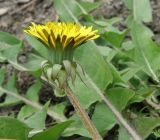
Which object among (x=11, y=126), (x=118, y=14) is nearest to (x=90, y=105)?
(x=11, y=126)

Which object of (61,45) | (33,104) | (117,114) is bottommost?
(117,114)

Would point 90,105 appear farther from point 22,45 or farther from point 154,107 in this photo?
point 22,45

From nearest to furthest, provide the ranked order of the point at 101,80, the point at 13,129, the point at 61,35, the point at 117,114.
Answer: the point at 61,35
the point at 13,129
the point at 117,114
the point at 101,80

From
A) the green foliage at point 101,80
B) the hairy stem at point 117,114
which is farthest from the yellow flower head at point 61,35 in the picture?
the hairy stem at point 117,114

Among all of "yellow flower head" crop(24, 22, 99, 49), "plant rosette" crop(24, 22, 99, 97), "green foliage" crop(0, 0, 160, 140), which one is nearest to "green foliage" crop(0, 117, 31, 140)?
"green foliage" crop(0, 0, 160, 140)

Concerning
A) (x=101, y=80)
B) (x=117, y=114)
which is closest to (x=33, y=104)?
(x=101, y=80)

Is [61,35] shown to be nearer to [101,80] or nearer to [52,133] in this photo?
[52,133]

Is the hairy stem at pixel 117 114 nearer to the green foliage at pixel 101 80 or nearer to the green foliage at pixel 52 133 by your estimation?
the green foliage at pixel 101 80

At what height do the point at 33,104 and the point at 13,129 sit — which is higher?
the point at 33,104

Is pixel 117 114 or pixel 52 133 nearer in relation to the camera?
pixel 52 133
